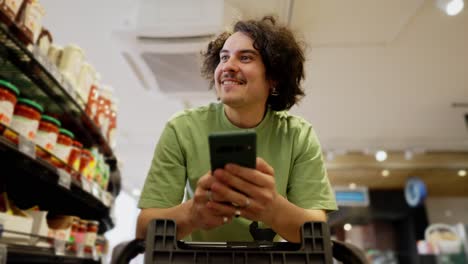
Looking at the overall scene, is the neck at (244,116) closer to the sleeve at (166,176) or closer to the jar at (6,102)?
the sleeve at (166,176)

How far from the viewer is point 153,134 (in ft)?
18.2

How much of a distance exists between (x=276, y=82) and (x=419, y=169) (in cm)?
609

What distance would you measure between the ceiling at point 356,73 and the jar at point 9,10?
4.51ft

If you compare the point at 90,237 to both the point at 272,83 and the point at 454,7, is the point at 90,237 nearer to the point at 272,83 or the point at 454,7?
the point at 272,83

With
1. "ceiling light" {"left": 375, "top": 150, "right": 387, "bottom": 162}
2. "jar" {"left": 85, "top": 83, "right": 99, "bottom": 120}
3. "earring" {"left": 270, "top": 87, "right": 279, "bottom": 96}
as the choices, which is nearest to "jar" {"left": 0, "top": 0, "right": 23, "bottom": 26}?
"jar" {"left": 85, "top": 83, "right": 99, "bottom": 120}

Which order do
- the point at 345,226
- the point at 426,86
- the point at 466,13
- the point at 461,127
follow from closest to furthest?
the point at 466,13, the point at 426,86, the point at 461,127, the point at 345,226

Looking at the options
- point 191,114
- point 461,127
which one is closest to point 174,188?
point 191,114

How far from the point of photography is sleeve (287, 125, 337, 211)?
984mm

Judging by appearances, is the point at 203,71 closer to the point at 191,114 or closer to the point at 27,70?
the point at 191,114

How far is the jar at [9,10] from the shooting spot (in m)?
1.06

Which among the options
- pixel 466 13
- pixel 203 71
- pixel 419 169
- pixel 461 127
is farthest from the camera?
pixel 419 169

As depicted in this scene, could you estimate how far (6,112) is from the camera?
113 centimetres

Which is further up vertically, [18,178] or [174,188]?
[18,178]

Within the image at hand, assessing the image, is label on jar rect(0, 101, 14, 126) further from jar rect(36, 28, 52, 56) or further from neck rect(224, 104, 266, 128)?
neck rect(224, 104, 266, 128)
